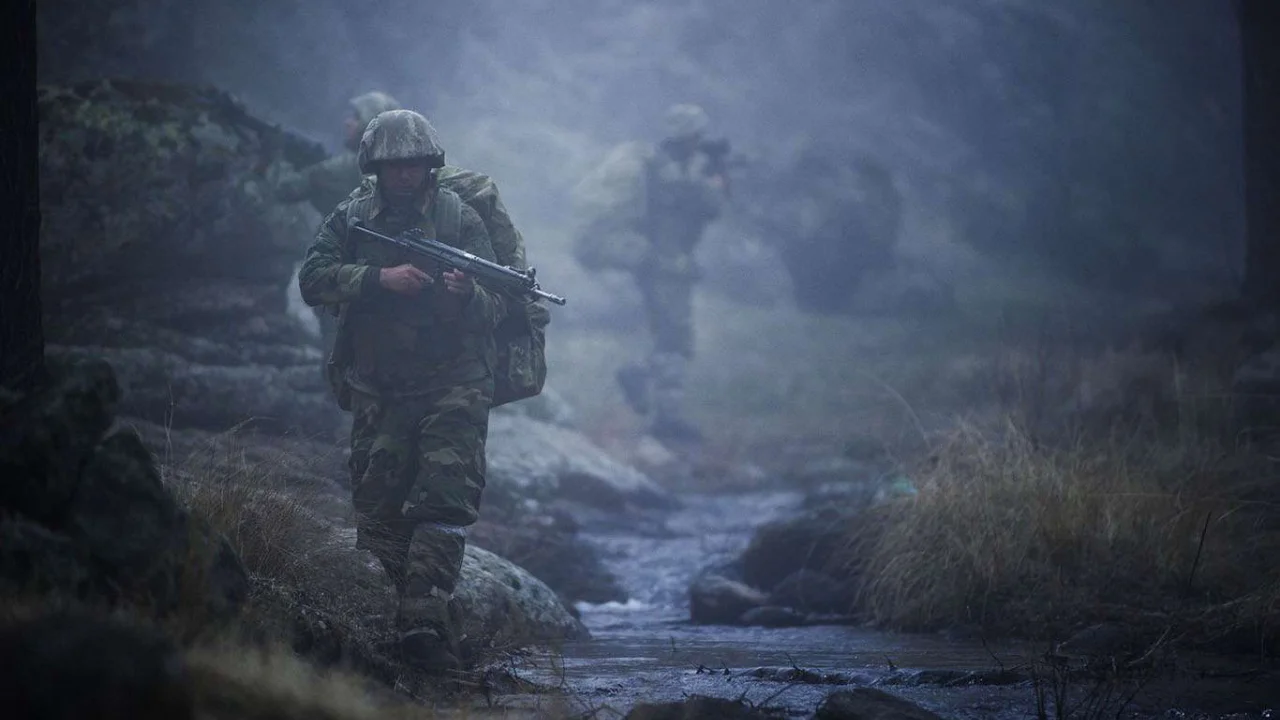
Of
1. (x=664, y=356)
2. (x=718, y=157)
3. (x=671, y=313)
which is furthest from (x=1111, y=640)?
(x=718, y=157)

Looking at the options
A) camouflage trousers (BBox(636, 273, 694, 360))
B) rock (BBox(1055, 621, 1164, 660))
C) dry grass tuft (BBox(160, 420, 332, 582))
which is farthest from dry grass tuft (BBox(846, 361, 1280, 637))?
camouflage trousers (BBox(636, 273, 694, 360))

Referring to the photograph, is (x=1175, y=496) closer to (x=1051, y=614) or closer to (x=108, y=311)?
(x=1051, y=614)

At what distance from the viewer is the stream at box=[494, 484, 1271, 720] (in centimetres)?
344

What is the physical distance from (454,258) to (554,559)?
4.04 m

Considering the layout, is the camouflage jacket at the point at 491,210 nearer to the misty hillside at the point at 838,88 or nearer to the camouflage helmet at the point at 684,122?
the misty hillside at the point at 838,88

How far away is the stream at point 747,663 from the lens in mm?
3443

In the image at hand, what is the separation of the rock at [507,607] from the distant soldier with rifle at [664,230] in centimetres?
1278

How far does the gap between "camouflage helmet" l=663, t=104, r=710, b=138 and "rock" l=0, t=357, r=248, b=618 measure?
16.3m

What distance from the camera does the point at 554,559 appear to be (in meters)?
8.38

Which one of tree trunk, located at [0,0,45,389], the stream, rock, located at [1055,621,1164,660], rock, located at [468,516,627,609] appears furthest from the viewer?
Result: rock, located at [468,516,627,609]

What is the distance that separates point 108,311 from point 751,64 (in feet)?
64.3

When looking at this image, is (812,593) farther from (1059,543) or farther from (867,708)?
(867,708)

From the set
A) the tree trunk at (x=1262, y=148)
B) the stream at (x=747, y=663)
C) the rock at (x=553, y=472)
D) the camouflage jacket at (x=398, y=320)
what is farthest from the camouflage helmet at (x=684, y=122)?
the camouflage jacket at (x=398, y=320)

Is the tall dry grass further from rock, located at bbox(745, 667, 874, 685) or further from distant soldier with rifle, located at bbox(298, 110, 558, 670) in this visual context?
distant soldier with rifle, located at bbox(298, 110, 558, 670)
